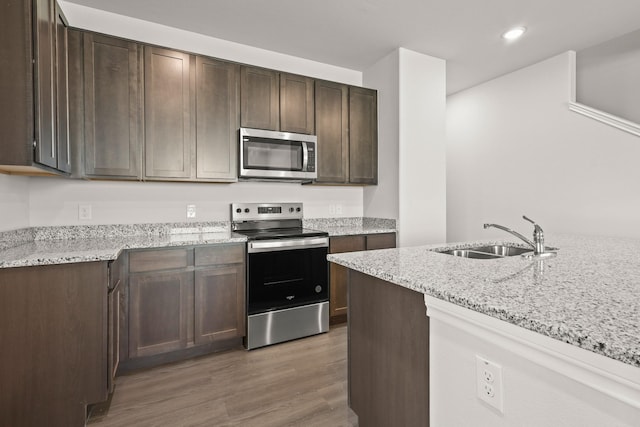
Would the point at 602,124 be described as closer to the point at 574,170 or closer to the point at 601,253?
the point at 574,170

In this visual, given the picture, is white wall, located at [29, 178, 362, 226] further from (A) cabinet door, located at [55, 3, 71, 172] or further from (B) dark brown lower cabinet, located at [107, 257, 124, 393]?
(B) dark brown lower cabinet, located at [107, 257, 124, 393]

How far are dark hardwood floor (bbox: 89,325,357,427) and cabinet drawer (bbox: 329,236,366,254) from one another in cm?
86

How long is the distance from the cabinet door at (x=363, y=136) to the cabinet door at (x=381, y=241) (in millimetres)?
638

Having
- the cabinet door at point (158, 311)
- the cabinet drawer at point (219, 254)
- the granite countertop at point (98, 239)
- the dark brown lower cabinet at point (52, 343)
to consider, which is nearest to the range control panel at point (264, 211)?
the granite countertop at point (98, 239)

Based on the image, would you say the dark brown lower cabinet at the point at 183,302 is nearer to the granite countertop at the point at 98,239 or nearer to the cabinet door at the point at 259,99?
the granite countertop at the point at 98,239

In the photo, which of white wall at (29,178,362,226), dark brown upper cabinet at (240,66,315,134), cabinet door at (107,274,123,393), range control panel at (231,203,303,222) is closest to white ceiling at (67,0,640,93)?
dark brown upper cabinet at (240,66,315,134)

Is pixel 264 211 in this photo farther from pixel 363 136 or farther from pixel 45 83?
pixel 45 83

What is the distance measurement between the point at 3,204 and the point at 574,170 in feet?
15.2

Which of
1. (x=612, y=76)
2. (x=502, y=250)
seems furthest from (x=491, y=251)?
(x=612, y=76)

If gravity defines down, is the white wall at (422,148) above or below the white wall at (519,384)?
above

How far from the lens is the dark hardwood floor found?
70.1 inches

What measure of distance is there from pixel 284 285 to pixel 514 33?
305cm

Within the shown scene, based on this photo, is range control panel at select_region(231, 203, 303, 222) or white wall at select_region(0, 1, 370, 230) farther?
range control panel at select_region(231, 203, 303, 222)

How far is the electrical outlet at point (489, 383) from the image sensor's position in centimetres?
88
